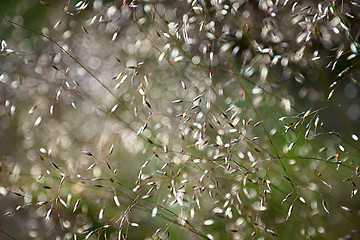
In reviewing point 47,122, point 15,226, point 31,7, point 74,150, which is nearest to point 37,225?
point 15,226

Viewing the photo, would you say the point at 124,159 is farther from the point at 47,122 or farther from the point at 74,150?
the point at 47,122

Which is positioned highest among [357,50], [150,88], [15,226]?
[357,50]

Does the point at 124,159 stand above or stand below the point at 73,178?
below

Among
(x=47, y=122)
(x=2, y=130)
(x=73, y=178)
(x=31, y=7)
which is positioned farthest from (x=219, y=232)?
(x=31, y=7)

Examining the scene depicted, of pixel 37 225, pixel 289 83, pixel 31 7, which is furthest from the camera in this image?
pixel 31 7

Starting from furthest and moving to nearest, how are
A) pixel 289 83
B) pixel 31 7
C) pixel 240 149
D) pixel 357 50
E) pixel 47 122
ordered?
pixel 31 7
pixel 47 122
pixel 289 83
pixel 240 149
pixel 357 50

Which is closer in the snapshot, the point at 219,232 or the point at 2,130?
the point at 219,232
